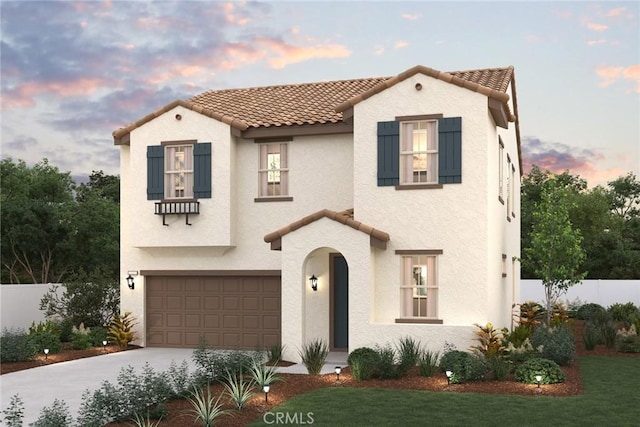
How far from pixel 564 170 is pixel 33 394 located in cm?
4753

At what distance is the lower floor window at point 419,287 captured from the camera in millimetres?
18156

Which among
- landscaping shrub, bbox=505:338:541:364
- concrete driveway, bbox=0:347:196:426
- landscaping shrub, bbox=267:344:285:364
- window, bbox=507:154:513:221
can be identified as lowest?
concrete driveway, bbox=0:347:196:426

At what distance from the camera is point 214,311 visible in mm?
21781

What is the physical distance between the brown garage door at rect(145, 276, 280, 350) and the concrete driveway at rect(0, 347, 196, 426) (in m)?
0.72

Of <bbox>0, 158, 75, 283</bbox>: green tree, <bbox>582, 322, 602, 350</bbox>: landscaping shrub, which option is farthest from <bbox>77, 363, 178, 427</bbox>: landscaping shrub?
<bbox>0, 158, 75, 283</bbox>: green tree

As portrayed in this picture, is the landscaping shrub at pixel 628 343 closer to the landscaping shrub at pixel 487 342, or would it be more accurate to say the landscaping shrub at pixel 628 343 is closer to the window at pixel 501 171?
→ the landscaping shrub at pixel 487 342

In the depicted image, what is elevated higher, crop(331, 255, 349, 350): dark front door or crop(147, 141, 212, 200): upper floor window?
crop(147, 141, 212, 200): upper floor window

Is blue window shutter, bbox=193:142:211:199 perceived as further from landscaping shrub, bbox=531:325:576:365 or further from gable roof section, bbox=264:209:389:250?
landscaping shrub, bbox=531:325:576:365

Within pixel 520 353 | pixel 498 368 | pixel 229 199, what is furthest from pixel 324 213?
pixel 520 353

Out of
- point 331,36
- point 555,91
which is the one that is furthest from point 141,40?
point 555,91

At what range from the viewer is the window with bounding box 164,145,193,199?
21.4 metres

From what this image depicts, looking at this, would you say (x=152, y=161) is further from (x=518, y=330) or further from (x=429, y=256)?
(x=518, y=330)

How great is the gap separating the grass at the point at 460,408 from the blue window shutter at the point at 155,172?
9.88 meters

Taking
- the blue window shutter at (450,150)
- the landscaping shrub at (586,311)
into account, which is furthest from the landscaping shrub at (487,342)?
the landscaping shrub at (586,311)
